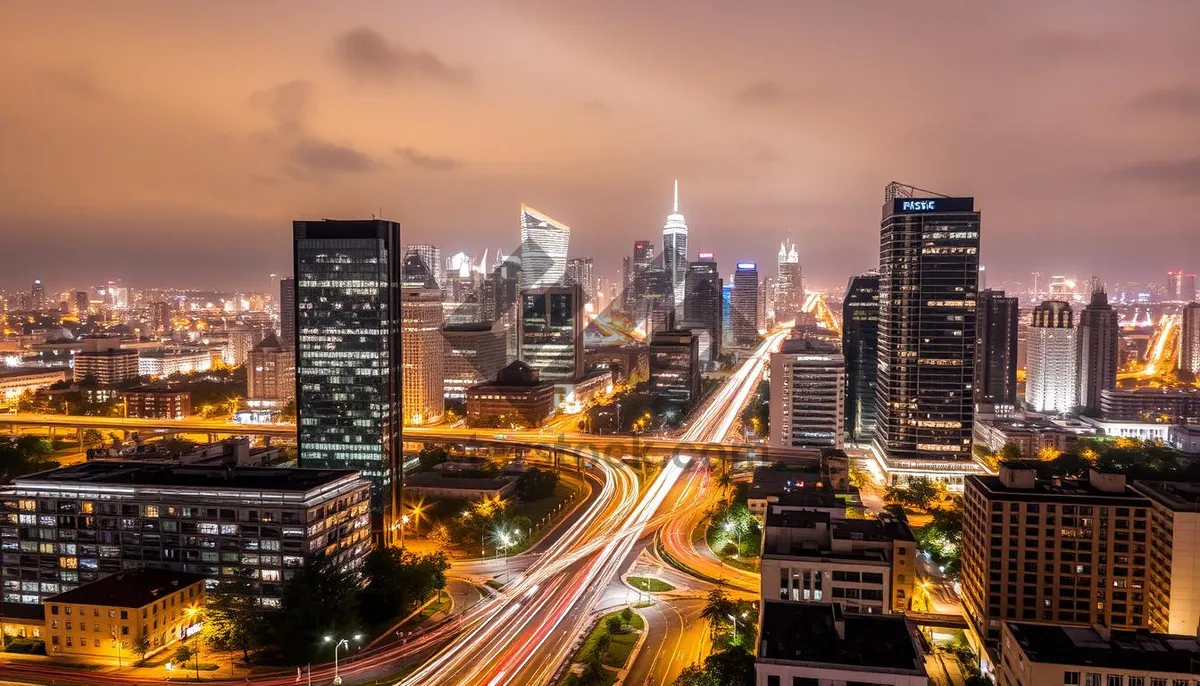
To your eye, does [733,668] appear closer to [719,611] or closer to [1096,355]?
[719,611]

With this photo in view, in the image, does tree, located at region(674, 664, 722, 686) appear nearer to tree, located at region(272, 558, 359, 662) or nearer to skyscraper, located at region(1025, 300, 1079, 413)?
tree, located at region(272, 558, 359, 662)

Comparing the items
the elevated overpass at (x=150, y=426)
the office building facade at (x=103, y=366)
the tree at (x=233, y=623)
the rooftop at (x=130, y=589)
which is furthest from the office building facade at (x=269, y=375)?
the tree at (x=233, y=623)

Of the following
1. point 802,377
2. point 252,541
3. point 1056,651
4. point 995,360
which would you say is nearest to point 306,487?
point 252,541

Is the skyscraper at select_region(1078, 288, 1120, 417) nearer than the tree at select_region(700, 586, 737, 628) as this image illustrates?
No

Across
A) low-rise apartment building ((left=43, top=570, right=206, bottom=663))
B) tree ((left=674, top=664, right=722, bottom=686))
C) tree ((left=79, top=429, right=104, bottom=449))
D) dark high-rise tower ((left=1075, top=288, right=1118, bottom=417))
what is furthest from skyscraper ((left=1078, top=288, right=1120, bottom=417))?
tree ((left=79, top=429, right=104, bottom=449))

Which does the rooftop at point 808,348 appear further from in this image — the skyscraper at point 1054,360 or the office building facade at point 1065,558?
the skyscraper at point 1054,360
